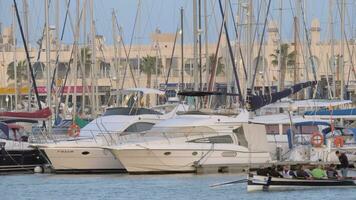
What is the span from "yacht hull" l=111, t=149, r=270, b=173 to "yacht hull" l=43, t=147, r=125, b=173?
6.38 ft

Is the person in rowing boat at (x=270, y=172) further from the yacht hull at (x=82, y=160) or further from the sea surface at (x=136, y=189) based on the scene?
the yacht hull at (x=82, y=160)

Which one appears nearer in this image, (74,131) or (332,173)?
(332,173)

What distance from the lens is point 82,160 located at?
5212 centimetres

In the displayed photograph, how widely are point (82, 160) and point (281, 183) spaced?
12.1 m

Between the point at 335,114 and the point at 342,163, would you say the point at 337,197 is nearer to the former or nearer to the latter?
the point at 342,163

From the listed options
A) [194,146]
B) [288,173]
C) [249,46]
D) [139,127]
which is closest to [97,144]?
[139,127]

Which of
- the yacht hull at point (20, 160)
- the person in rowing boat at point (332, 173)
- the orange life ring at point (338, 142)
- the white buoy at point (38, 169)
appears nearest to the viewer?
the person in rowing boat at point (332, 173)

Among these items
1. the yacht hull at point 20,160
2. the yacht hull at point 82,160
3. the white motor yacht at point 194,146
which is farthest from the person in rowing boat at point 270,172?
the yacht hull at point 20,160

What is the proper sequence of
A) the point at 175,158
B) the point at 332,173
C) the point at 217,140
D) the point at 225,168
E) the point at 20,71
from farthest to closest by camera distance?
1. the point at 20,71
2. the point at 225,168
3. the point at 217,140
4. the point at 175,158
5. the point at 332,173

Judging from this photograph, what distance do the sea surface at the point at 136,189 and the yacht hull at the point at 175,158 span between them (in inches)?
14.9

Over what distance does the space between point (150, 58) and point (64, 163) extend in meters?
67.0

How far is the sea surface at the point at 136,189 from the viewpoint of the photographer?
42781 millimetres

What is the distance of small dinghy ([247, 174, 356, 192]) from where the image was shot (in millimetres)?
42812

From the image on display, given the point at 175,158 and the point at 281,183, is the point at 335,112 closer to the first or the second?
the point at 175,158
